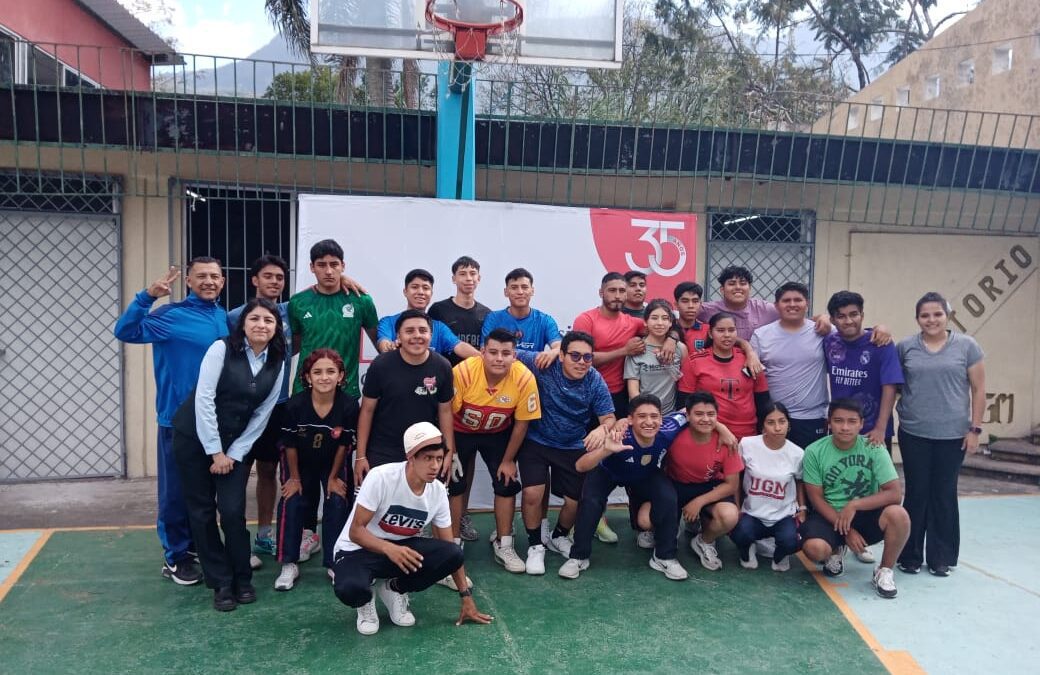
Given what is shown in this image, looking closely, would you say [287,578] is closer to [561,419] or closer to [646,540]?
[561,419]

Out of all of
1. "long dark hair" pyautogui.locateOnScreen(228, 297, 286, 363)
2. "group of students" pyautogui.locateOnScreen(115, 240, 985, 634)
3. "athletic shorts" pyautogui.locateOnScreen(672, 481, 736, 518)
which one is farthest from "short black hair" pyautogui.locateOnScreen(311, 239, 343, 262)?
"athletic shorts" pyautogui.locateOnScreen(672, 481, 736, 518)

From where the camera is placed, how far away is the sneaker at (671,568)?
15.1 ft

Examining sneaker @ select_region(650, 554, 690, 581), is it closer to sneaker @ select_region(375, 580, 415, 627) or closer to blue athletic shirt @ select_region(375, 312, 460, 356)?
sneaker @ select_region(375, 580, 415, 627)

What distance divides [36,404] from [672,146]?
524 cm

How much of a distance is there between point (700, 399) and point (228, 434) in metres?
2.47

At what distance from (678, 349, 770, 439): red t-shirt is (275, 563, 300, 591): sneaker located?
2.43 meters

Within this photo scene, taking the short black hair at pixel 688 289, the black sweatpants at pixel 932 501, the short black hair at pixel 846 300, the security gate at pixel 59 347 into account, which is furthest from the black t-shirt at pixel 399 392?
the security gate at pixel 59 347

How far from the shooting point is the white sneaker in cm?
461

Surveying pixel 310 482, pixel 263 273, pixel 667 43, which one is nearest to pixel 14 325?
pixel 263 273

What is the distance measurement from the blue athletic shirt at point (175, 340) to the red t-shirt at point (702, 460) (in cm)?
258

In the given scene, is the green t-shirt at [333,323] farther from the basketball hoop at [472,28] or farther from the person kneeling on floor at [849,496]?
the person kneeling on floor at [849,496]

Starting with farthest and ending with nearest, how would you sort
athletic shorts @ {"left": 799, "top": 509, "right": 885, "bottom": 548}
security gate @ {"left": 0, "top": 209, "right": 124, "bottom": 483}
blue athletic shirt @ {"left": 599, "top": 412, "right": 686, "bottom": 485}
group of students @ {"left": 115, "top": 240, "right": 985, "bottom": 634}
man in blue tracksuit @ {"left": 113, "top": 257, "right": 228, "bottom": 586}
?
security gate @ {"left": 0, "top": 209, "right": 124, "bottom": 483} → blue athletic shirt @ {"left": 599, "top": 412, "right": 686, "bottom": 485} → athletic shorts @ {"left": 799, "top": 509, "right": 885, "bottom": 548} → man in blue tracksuit @ {"left": 113, "top": 257, "right": 228, "bottom": 586} → group of students @ {"left": 115, "top": 240, "right": 985, "bottom": 634}

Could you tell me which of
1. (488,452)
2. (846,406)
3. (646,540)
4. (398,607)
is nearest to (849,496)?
(846,406)

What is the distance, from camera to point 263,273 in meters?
4.53
